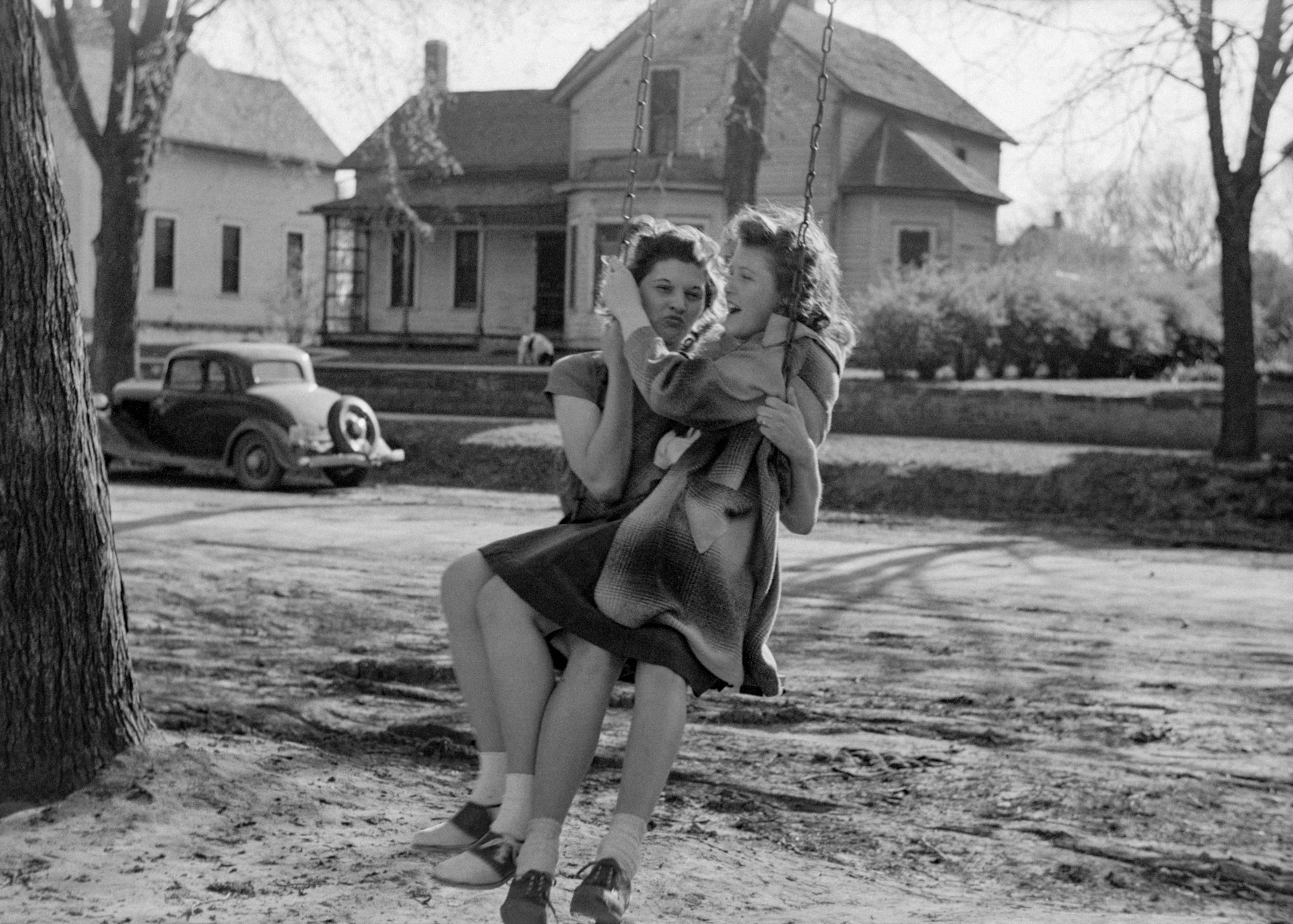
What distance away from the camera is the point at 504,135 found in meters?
40.6

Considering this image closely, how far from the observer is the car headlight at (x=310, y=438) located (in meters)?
17.9

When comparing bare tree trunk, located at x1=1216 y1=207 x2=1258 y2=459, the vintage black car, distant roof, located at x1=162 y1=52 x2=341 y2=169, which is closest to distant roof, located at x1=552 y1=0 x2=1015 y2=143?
distant roof, located at x1=162 y1=52 x2=341 y2=169

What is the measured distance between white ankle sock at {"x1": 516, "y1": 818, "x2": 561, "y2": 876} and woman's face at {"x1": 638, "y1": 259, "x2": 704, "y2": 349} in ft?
4.08

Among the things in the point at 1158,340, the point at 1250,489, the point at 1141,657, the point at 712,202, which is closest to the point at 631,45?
the point at 712,202

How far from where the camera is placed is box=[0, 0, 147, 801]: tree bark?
529cm

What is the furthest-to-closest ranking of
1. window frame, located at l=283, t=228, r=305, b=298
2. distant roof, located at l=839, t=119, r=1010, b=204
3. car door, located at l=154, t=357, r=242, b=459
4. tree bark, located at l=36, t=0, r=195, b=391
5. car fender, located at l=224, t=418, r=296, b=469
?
1. window frame, located at l=283, t=228, r=305, b=298
2. distant roof, located at l=839, t=119, r=1010, b=204
3. tree bark, located at l=36, t=0, r=195, b=391
4. car door, located at l=154, t=357, r=242, b=459
5. car fender, located at l=224, t=418, r=296, b=469

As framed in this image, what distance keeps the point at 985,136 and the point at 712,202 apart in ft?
27.9

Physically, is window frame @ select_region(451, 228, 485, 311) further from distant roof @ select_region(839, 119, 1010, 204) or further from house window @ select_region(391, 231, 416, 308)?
distant roof @ select_region(839, 119, 1010, 204)

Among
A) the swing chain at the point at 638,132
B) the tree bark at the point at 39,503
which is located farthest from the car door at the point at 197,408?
the swing chain at the point at 638,132

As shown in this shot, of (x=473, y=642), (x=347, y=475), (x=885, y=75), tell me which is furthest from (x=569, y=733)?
(x=885, y=75)

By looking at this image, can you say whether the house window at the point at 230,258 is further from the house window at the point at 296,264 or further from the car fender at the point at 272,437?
the car fender at the point at 272,437

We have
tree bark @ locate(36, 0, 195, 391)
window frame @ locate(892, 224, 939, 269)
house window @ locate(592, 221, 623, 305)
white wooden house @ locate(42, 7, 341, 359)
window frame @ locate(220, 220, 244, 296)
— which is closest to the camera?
tree bark @ locate(36, 0, 195, 391)

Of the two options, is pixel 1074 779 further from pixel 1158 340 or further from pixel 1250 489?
pixel 1158 340

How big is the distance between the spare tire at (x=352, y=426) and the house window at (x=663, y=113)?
58.5ft
